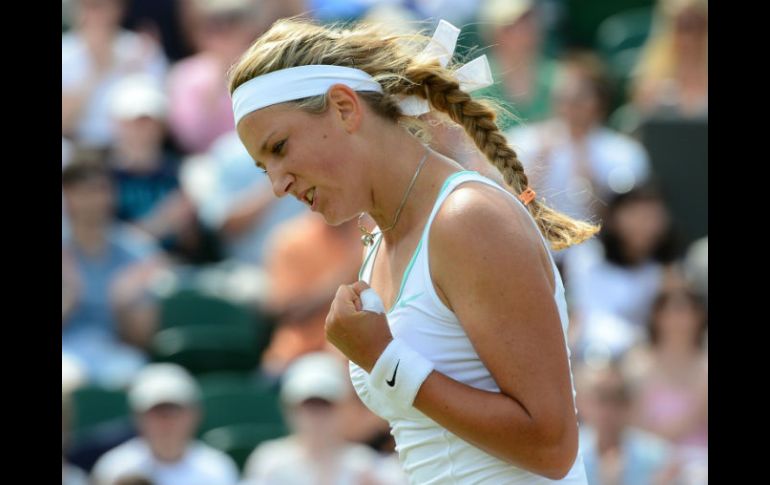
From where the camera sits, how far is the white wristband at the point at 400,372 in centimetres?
201

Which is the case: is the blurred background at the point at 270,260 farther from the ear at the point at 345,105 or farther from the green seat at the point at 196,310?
the ear at the point at 345,105

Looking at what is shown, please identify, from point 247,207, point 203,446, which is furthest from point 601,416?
point 247,207

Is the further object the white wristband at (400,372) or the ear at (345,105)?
the ear at (345,105)

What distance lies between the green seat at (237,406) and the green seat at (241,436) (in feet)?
0.09

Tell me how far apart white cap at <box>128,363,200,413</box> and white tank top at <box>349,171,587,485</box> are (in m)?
3.00

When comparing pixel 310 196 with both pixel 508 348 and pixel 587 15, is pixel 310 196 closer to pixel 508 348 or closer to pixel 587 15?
pixel 508 348

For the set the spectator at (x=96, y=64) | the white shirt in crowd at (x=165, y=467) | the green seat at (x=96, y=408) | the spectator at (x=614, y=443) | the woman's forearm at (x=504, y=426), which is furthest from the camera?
the spectator at (x=96, y=64)

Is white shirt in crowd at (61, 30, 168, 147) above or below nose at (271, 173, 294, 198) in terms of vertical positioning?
below

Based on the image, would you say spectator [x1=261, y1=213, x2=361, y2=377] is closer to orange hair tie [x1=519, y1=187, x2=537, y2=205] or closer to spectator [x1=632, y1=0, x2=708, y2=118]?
spectator [x1=632, y1=0, x2=708, y2=118]

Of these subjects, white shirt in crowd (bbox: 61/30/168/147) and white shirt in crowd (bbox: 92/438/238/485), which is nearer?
white shirt in crowd (bbox: 92/438/238/485)

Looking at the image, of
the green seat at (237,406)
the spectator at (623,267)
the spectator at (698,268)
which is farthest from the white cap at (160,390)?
the spectator at (698,268)

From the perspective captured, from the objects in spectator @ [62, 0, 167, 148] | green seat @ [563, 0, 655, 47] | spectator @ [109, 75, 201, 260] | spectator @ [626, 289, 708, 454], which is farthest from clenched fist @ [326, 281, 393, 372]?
→ green seat @ [563, 0, 655, 47]

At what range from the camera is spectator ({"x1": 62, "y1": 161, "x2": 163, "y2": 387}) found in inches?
215

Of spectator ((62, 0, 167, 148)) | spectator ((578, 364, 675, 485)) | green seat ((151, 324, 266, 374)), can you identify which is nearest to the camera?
spectator ((578, 364, 675, 485))
